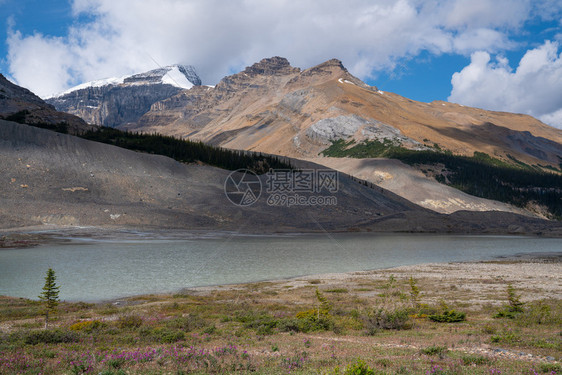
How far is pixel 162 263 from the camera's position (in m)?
40.5

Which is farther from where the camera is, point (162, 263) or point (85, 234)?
point (85, 234)

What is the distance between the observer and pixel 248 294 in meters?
24.5

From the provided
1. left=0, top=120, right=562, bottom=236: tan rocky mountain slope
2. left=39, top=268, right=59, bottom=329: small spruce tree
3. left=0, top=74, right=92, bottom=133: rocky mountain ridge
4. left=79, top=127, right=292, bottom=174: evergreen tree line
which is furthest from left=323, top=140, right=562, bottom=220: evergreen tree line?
left=39, top=268, right=59, bottom=329: small spruce tree

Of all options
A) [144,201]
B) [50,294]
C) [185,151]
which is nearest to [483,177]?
[185,151]

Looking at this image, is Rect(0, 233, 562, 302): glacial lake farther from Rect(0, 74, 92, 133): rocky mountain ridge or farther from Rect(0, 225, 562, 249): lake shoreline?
Rect(0, 74, 92, 133): rocky mountain ridge

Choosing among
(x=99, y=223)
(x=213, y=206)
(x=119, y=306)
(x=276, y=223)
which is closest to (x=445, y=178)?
(x=276, y=223)

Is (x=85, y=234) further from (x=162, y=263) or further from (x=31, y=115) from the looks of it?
(x=31, y=115)

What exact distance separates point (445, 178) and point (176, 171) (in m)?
122

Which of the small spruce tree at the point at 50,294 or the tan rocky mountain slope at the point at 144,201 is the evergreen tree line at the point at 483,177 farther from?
the small spruce tree at the point at 50,294

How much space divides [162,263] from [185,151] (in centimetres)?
9152

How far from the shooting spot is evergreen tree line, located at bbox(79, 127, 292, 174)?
407 feet

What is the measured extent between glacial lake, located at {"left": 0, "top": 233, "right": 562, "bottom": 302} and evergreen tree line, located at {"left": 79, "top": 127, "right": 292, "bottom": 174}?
202 feet

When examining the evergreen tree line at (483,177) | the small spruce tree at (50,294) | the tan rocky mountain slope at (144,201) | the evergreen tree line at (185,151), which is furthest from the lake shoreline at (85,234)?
the evergreen tree line at (483,177)

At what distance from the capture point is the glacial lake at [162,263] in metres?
28.5
